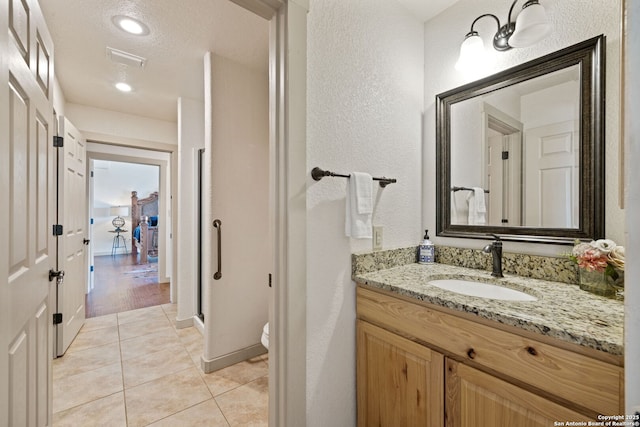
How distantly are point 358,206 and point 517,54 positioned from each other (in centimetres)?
111

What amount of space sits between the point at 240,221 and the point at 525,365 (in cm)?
200

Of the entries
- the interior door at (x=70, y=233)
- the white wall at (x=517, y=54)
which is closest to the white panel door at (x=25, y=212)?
the interior door at (x=70, y=233)

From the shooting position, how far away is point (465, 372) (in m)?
0.95

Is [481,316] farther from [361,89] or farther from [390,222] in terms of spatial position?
[361,89]

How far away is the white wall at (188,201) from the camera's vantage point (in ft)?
9.42

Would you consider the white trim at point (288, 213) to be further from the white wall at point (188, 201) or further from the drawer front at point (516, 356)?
the white wall at point (188, 201)

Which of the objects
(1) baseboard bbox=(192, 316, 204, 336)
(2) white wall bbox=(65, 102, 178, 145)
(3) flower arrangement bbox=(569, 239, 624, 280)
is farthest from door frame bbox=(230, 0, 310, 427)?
(2) white wall bbox=(65, 102, 178, 145)

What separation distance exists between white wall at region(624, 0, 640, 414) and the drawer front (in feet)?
0.93

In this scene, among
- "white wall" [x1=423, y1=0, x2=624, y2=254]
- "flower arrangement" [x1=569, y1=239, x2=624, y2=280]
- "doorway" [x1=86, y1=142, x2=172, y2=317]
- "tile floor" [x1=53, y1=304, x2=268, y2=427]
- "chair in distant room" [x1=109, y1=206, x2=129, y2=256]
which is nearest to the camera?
"flower arrangement" [x1=569, y1=239, x2=624, y2=280]

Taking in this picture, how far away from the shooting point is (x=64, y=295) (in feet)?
7.77

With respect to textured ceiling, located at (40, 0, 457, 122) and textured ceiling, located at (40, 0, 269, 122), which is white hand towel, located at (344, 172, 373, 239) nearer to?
textured ceiling, located at (40, 0, 457, 122)

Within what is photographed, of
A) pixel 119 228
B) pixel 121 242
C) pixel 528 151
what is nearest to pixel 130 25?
pixel 528 151

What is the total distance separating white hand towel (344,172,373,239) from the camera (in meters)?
1.28

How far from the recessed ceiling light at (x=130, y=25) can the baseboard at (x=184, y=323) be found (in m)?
2.55
